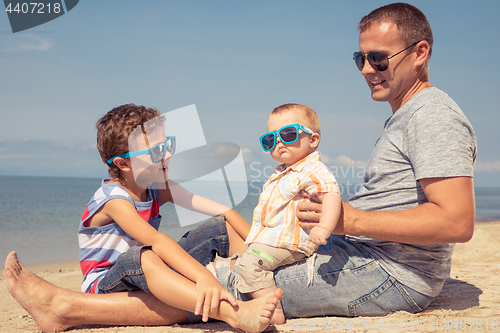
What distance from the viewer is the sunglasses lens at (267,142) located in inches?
104

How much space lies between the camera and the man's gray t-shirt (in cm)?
190

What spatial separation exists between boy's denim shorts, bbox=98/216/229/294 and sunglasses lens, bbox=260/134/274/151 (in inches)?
31.5

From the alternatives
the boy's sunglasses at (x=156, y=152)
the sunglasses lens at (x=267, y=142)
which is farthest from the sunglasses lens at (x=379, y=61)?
the boy's sunglasses at (x=156, y=152)

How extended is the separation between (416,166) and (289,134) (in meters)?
0.90

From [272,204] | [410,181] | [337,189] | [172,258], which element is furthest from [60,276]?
[410,181]

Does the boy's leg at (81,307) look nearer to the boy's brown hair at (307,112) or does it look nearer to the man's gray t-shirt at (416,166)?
the man's gray t-shirt at (416,166)

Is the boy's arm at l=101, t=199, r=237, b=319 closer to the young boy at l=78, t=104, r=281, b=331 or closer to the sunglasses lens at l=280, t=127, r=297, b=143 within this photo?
the young boy at l=78, t=104, r=281, b=331

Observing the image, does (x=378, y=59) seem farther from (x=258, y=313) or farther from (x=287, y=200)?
(x=258, y=313)

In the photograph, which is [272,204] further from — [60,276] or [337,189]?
[60,276]

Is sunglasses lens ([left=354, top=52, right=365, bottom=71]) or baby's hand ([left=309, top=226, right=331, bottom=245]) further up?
sunglasses lens ([left=354, top=52, right=365, bottom=71])

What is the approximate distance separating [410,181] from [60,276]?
17.2 feet

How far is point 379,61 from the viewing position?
2385mm

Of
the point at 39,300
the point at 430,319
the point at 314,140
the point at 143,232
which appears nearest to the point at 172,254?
the point at 143,232

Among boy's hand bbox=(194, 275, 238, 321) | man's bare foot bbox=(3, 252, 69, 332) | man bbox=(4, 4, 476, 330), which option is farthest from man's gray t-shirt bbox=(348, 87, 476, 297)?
man's bare foot bbox=(3, 252, 69, 332)
